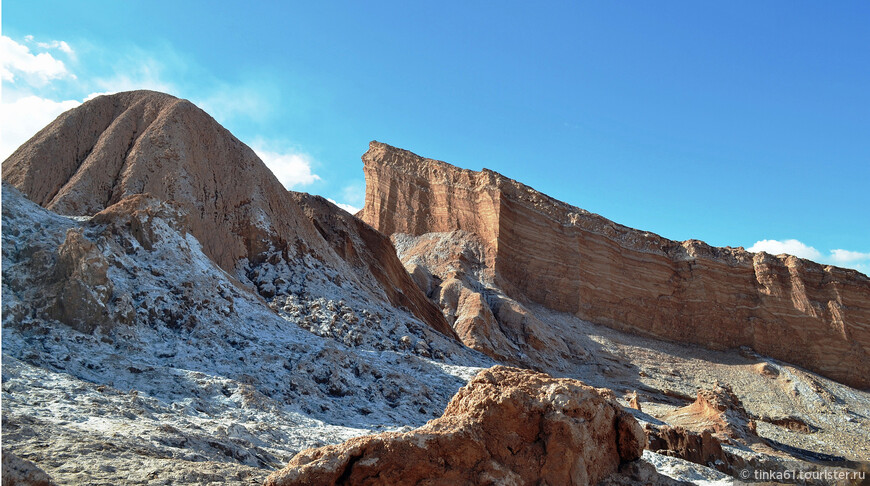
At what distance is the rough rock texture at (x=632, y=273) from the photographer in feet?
152

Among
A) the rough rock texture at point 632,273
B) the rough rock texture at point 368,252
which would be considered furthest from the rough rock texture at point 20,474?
the rough rock texture at point 632,273

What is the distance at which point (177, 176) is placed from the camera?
21141 mm

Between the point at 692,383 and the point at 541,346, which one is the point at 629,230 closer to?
the point at 692,383

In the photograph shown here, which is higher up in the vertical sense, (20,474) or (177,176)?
(177,176)

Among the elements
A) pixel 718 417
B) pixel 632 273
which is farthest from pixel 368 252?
pixel 632 273

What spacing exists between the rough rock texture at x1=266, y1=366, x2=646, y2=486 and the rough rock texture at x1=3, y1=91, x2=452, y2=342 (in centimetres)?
1480

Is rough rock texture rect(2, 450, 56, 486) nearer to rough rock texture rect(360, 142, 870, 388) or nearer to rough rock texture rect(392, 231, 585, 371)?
rough rock texture rect(392, 231, 585, 371)

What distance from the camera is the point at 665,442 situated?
1527 centimetres

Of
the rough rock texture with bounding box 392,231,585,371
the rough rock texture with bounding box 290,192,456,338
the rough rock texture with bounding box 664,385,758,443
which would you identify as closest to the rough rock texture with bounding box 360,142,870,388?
the rough rock texture with bounding box 392,231,585,371

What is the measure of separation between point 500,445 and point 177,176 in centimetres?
1784

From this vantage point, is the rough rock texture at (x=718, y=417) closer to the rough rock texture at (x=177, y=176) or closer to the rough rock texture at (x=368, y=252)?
the rough rock texture at (x=368, y=252)

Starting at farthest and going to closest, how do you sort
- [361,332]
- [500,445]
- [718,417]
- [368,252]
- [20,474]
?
[368,252] → [718,417] → [361,332] → [500,445] → [20,474]

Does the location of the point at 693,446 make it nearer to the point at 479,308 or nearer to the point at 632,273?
the point at 479,308

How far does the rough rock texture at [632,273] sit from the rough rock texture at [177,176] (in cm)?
2241
